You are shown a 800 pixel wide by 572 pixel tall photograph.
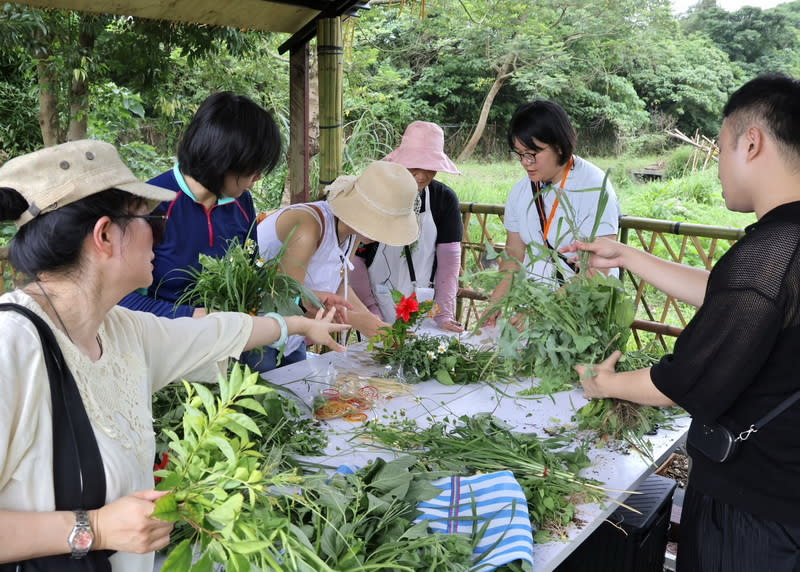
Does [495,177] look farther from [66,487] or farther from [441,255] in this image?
[66,487]

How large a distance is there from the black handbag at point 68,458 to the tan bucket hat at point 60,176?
19cm

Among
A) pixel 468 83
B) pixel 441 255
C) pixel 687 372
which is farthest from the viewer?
pixel 468 83

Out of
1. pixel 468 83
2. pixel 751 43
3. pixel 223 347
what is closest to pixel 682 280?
pixel 223 347

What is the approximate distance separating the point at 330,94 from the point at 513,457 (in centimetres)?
289

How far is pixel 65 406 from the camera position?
111 cm

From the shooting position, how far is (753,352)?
142 centimetres

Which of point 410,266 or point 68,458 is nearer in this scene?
point 68,458

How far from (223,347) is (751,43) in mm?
20157

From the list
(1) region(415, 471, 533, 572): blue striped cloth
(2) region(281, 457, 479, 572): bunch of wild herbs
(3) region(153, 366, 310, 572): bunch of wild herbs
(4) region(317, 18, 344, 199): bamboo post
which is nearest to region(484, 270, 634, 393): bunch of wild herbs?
(1) region(415, 471, 533, 572): blue striped cloth

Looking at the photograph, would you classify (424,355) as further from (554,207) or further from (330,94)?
(330,94)

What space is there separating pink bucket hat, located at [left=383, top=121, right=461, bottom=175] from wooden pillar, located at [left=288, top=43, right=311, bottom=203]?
4.35 feet

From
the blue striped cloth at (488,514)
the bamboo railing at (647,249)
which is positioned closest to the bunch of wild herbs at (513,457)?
the blue striped cloth at (488,514)

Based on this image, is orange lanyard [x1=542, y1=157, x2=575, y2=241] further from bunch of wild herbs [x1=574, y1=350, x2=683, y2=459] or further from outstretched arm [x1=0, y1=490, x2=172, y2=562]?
outstretched arm [x1=0, y1=490, x2=172, y2=562]

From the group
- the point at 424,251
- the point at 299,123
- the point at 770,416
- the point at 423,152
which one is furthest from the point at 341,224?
the point at 299,123
